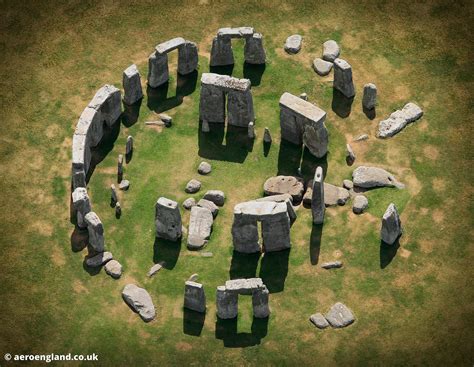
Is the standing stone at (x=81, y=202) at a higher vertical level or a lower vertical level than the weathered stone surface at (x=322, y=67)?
lower

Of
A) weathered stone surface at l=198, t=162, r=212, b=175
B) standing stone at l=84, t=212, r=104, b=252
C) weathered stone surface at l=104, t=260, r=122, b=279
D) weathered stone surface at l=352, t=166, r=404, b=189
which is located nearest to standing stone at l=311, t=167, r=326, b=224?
weathered stone surface at l=352, t=166, r=404, b=189

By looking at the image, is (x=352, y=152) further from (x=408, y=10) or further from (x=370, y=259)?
(x=408, y=10)

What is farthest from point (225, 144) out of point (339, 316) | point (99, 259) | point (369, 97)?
point (339, 316)

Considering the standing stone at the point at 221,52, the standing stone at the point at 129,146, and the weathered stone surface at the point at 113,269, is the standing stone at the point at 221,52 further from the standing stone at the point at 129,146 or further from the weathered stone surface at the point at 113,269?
the weathered stone surface at the point at 113,269

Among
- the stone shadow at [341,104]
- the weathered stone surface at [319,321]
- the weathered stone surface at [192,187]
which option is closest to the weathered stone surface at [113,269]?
the weathered stone surface at [192,187]

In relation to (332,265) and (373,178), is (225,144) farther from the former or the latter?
(332,265)

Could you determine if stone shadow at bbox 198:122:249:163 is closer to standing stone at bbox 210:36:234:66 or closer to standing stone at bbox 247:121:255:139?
standing stone at bbox 247:121:255:139
